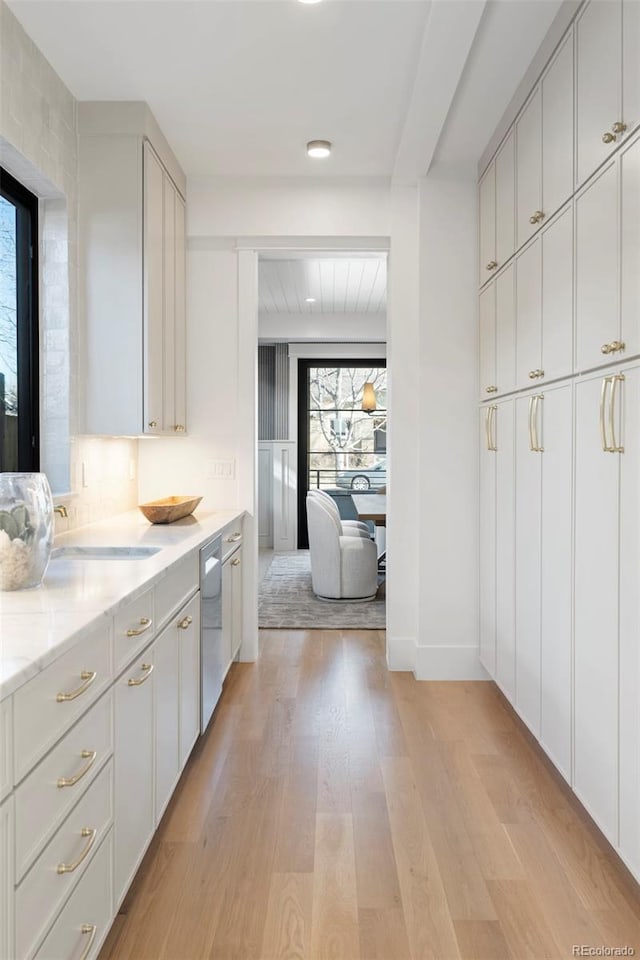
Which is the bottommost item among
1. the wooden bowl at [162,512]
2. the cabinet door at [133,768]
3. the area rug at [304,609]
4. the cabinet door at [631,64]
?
the area rug at [304,609]

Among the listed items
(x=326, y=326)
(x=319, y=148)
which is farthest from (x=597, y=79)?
(x=326, y=326)

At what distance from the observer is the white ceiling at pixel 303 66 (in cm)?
229

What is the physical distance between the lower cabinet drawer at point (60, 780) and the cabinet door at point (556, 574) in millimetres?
1471

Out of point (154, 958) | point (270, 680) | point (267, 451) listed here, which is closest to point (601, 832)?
point (154, 958)

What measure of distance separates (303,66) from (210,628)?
223 cm

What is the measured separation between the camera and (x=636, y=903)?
1.78 m

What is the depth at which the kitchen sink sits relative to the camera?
2416 mm

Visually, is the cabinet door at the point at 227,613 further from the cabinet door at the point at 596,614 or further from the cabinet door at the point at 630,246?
the cabinet door at the point at 630,246

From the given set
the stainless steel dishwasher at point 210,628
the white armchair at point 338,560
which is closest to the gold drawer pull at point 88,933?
the stainless steel dishwasher at point 210,628

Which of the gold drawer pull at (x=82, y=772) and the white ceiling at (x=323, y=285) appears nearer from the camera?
the gold drawer pull at (x=82, y=772)

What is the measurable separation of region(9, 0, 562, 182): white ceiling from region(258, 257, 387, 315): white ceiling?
5.65ft

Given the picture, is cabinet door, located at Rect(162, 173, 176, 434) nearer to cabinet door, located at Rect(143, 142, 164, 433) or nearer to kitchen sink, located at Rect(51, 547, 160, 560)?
cabinet door, located at Rect(143, 142, 164, 433)

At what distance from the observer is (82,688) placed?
1330 millimetres

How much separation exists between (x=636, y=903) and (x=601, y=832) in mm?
300
